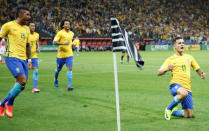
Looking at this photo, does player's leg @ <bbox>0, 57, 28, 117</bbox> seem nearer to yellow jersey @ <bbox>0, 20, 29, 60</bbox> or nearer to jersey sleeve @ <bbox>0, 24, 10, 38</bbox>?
yellow jersey @ <bbox>0, 20, 29, 60</bbox>

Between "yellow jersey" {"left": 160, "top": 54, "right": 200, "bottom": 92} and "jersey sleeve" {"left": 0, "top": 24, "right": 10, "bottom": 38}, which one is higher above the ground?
"jersey sleeve" {"left": 0, "top": 24, "right": 10, "bottom": 38}

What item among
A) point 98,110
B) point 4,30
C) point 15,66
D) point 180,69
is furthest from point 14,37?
point 180,69

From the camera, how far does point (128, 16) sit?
2234 inches

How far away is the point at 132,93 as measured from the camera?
10.5m

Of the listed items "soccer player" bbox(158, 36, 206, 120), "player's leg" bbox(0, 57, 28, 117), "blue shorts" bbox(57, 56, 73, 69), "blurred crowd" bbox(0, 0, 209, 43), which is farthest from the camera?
"blurred crowd" bbox(0, 0, 209, 43)

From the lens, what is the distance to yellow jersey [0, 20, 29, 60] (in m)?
7.38

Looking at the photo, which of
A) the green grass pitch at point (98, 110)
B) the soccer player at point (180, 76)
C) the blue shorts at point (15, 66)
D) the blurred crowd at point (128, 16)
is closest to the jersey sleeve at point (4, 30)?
the blue shorts at point (15, 66)

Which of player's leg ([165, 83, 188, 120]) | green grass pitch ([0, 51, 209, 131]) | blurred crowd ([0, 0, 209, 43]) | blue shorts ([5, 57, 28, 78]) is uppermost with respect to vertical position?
blurred crowd ([0, 0, 209, 43])

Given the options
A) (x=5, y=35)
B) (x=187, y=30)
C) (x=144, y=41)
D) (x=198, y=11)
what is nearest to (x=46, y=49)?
(x=144, y=41)

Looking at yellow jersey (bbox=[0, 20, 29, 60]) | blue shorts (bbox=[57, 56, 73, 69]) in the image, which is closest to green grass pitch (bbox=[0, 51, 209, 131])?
blue shorts (bbox=[57, 56, 73, 69])

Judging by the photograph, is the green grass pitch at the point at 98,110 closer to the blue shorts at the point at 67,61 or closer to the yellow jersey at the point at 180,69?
the yellow jersey at the point at 180,69

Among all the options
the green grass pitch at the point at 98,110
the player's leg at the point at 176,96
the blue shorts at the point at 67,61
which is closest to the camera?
the green grass pitch at the point at 98,110

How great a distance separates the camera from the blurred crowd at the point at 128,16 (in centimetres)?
4716

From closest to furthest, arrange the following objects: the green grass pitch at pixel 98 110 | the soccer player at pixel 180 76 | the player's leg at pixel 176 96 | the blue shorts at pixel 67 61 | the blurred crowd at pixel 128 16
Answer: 1. the green grass pitch at pixel 98 110
2. the player's leg at pixel 176 96
3. the soccer player at pixel 180 76
4. the blue shorts at pixel 67 61
5. the blurred crowd at pixel 128 16
